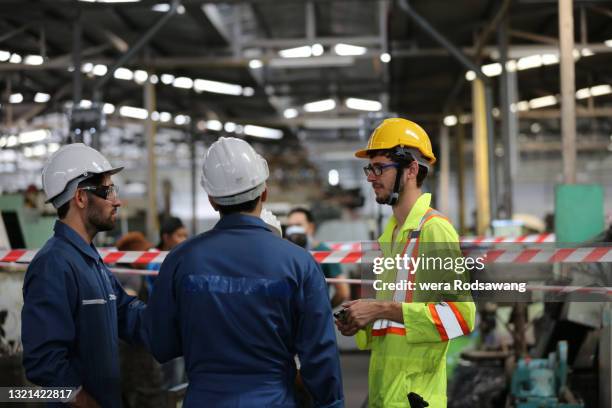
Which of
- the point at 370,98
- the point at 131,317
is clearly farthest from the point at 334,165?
the point at 131,317

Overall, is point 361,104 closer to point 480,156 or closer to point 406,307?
point 480,156

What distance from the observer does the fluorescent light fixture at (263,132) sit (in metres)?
25.7

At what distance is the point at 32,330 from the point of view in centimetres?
302

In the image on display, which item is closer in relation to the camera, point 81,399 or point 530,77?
point 81,399

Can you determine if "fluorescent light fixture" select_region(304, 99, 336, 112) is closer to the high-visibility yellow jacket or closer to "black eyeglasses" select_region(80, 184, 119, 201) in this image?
"black eyeglasses" select_region(80, 184, 119, 201)

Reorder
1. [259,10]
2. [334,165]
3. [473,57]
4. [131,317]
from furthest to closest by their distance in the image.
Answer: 1. [334,165]
2. [473,57]
3. [259,10]
4. [131,317]

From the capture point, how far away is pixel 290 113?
74.4 ft

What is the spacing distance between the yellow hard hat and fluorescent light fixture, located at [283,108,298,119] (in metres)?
19.1

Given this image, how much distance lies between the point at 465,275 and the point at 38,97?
15.7m

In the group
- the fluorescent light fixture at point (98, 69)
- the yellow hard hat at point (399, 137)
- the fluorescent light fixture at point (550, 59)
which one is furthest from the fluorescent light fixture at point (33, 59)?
the yellow hard hat at point (399, 137)

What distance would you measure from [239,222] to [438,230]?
0.81 metres

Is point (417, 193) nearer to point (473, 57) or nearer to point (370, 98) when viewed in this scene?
point (473, 57)

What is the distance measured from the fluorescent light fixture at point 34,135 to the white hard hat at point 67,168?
20158 millimetres

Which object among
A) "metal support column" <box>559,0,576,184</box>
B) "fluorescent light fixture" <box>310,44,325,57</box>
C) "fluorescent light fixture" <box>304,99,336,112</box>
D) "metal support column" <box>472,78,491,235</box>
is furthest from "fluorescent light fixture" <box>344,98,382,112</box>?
"metal support column" <box>559,0,576,184</box>
